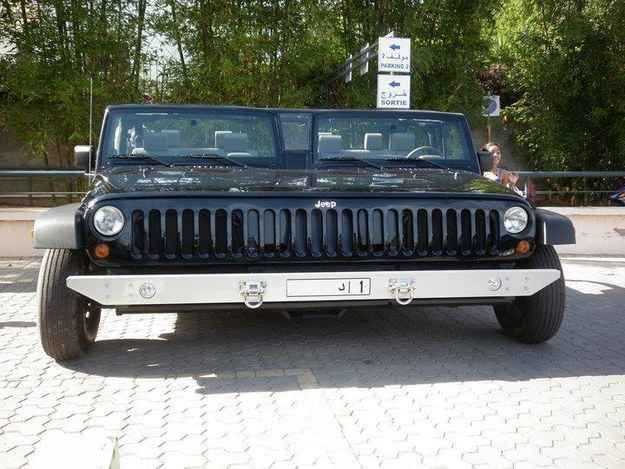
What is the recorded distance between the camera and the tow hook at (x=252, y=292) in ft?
12.4

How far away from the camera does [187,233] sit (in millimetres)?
3934

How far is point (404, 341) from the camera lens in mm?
4844

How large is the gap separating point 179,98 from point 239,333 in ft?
22.5

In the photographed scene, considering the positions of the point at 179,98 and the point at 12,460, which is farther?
the point at 179,98

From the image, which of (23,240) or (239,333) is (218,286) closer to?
(239,333)

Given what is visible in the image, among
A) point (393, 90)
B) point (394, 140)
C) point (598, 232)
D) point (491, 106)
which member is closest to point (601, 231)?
point (598, 232)

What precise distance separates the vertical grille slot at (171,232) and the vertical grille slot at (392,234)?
1.12 meters

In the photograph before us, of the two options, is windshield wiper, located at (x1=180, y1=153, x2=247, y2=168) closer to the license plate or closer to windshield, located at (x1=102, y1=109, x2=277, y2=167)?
windshield, located at (x1=102, y1=109, x2=277, y2=167)

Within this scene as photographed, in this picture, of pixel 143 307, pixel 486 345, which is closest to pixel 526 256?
pixel 486 345

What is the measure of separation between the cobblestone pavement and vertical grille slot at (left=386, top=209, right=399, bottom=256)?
67cm

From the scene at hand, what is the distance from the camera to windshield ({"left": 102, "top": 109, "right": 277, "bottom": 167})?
5141 millimetres

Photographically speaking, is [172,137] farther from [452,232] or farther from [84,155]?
[452,232]

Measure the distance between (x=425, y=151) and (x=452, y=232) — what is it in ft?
4.83

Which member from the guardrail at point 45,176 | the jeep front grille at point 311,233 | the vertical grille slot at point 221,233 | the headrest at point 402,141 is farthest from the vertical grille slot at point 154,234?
the guardrail at point 45,176
